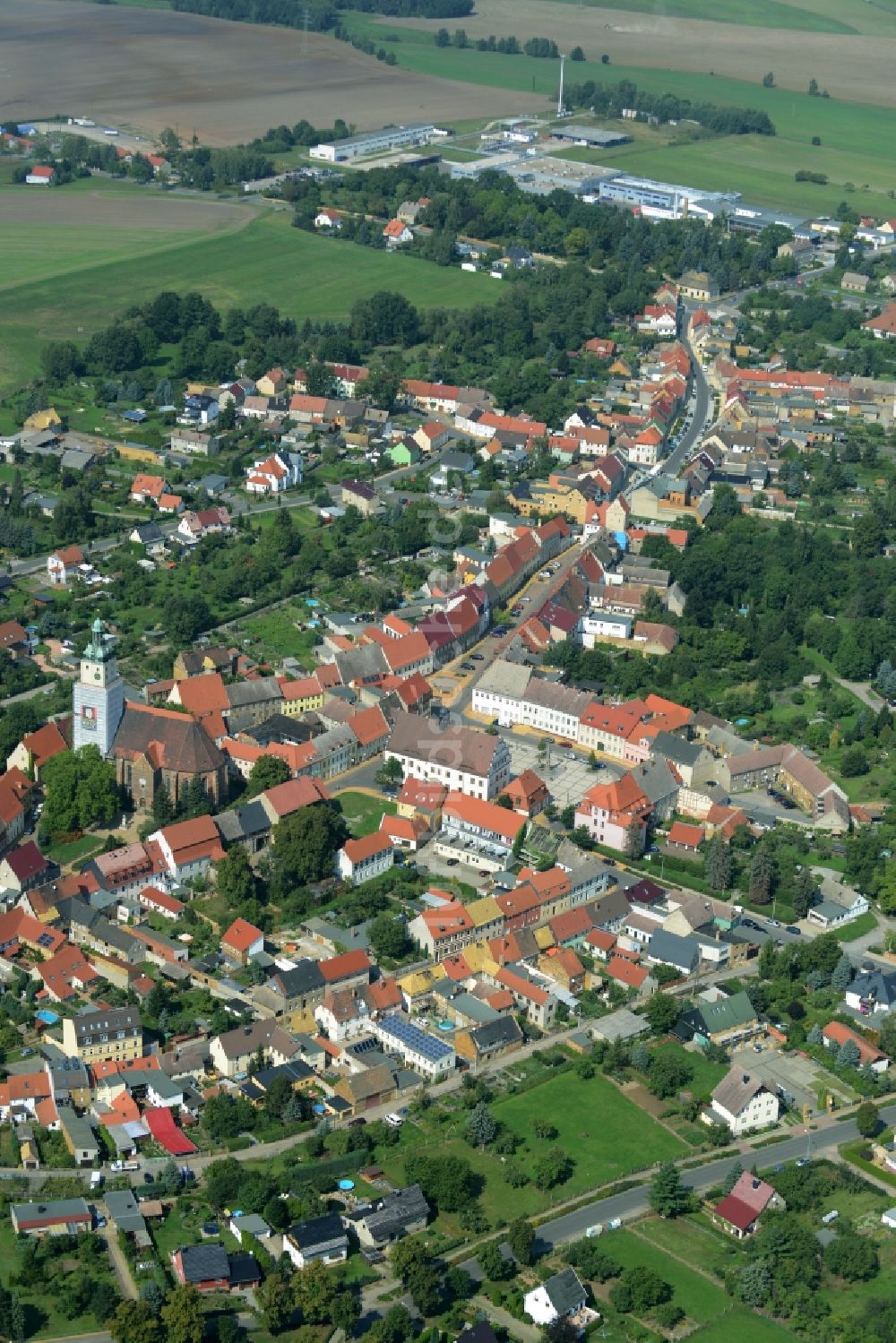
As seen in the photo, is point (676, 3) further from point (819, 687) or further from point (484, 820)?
point (484, 820)

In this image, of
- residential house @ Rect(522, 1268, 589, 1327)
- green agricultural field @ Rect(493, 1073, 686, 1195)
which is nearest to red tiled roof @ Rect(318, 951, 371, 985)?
green agricultural field @ Rect(493, 1073, 686, 1195)

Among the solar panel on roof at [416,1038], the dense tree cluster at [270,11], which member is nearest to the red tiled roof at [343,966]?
the solar panel on roof at [416,1038]

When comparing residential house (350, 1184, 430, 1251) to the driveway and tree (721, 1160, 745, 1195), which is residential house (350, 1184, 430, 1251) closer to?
→ the driveway

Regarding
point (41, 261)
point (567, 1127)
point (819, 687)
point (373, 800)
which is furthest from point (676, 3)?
point (567, 1127)

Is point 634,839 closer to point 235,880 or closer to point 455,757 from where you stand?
point 455,757

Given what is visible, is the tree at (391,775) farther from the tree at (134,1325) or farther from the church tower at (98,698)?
the tree at (134,1325)
